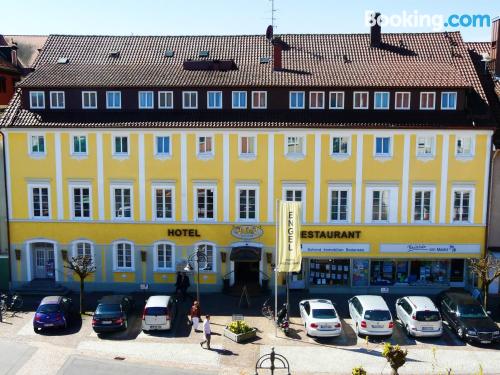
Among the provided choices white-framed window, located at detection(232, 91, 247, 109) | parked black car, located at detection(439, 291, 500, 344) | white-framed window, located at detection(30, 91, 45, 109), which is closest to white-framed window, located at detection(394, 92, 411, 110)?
white-framed window, located at detection(232, 91, 247, 109)

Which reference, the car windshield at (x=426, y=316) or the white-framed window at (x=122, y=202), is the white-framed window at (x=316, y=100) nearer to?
the white-framed window at (x=122, y=202)

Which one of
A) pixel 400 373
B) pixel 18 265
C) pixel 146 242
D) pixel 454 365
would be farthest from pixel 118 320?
pixel 454 365

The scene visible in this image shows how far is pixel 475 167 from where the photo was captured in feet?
119

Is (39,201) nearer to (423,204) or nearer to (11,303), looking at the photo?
(11,303)

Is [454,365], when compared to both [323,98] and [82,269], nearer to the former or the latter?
[323,98]

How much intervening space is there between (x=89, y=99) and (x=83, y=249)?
9.30 meters

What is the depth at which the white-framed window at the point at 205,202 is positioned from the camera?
37.2 metres

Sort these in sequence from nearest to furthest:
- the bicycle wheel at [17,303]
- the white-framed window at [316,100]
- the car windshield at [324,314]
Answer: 1. the car windshield at [324,314]
2. the bicycle wheel at [17,303]
3. the white-framed window at [316,100]

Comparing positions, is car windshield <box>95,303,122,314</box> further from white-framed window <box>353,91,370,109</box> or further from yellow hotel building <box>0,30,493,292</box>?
white-framed window <box>353,91,370,109</box>

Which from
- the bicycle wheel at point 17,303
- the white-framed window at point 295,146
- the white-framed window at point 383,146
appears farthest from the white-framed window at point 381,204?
the bicycle wheel at point 17,303

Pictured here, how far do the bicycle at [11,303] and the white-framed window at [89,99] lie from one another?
12.0m

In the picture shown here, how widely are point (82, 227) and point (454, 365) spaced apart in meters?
22.7

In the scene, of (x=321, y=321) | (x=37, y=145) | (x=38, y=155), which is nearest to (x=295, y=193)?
(x=321, y=321)

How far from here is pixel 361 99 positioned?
122 ft
